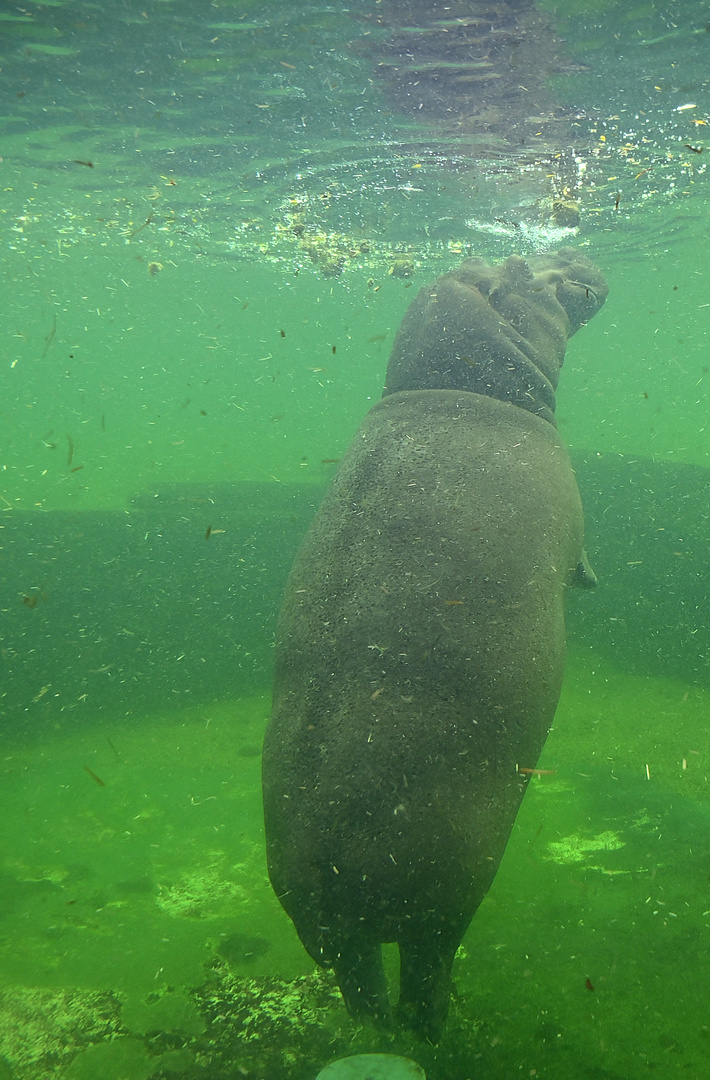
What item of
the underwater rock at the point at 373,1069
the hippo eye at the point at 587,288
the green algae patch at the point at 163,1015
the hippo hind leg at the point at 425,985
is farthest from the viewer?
the hippo eye at the point at 587,288

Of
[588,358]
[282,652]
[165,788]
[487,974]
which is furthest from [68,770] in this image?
[588,358]

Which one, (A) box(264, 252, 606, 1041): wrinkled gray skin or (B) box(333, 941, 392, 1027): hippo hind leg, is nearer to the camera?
(A) box(264, 252, 606, 1041): wrinkled gray skin

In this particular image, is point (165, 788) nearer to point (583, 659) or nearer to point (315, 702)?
point (315, 702)

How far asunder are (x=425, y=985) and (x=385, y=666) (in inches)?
52.9

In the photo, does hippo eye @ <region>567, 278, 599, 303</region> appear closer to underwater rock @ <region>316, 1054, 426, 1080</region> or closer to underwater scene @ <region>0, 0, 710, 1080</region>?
underwater scene @ <region>0, 0, 710, 1080</region>

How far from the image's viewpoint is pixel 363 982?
9.37 ft

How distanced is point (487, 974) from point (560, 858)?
1.08 metres

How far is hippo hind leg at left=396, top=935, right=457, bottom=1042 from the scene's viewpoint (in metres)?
2.82

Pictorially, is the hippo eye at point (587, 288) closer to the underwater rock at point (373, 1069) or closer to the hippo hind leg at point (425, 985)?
the hippo hind leg at point (425, 985)

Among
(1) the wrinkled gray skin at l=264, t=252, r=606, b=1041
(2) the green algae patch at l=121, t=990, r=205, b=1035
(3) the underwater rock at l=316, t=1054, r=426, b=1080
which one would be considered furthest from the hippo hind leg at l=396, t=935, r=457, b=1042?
(2) the green algae patch at l=121, t=990, r=205, b=1035

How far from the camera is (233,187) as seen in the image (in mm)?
17156

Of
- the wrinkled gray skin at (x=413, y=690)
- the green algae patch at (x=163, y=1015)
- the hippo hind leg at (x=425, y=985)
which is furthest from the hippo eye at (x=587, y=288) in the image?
the green algae patch at (x=163, y=1015)

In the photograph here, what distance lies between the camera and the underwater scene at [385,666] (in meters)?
2.81

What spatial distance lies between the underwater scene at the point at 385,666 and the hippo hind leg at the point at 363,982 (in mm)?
17
